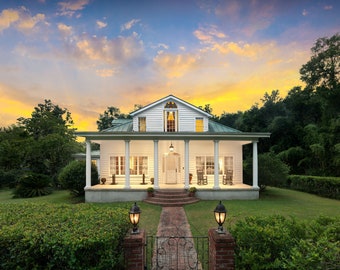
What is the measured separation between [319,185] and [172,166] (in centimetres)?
1106

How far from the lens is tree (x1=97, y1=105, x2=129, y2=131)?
38.9m

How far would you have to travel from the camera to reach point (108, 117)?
3953cm

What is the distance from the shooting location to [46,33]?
40.2ft

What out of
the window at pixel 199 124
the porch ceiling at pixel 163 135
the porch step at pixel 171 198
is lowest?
the porch step at pixel 171 198

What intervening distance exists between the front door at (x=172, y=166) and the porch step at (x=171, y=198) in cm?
247

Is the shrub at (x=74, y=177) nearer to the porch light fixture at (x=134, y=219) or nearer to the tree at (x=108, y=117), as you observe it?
the porch light fixture at (x=134, y=219)

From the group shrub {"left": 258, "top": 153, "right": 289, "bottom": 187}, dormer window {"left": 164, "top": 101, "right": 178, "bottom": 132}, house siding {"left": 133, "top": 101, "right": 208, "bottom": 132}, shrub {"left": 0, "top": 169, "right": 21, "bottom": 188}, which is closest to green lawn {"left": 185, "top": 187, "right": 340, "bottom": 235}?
shrub {"left": 258, "top": 153, "right": 289, "bottom": 187}

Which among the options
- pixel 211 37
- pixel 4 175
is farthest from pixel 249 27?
pixel 4 175

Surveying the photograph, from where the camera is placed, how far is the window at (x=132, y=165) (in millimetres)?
14094

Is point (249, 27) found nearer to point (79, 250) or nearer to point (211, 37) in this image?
point (211, 37)

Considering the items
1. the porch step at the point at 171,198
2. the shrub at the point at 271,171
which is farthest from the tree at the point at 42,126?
the shrub at the point at 271,171

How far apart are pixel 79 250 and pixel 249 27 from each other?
14.3 m

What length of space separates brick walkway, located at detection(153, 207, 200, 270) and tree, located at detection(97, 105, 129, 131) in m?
32.3

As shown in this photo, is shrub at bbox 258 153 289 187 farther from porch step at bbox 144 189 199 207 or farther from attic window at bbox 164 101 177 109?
attic window at bbox 164 101 177 109
